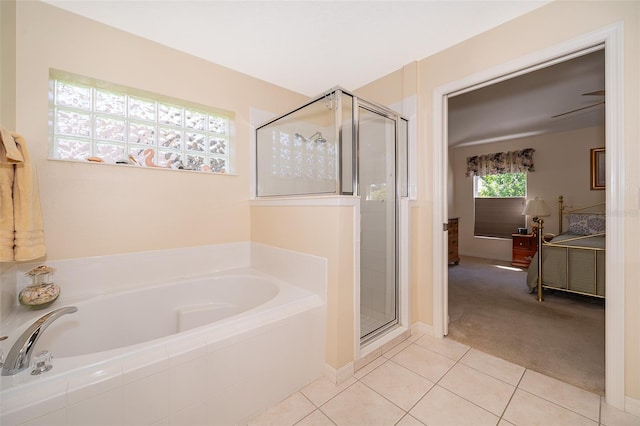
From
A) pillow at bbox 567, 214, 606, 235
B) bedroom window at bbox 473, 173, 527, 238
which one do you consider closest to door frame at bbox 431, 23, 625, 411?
pillow at bbox 567, 214, 606, 235

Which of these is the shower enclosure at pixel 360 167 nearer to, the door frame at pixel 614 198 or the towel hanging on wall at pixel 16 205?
the door frame at pixel 614 198

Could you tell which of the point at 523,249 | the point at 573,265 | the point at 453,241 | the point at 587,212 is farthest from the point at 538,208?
the point at 573,265

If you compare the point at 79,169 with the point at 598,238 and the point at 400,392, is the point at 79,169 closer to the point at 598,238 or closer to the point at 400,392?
the point at 400,392

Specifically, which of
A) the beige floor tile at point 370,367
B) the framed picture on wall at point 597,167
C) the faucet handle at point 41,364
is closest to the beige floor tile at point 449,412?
the beige floor tile at point 370,367

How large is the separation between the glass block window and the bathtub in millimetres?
1024

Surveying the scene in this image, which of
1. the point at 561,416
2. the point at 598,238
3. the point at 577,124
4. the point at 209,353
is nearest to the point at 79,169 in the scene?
the point at 209,353

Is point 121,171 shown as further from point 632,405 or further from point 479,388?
point 632,405

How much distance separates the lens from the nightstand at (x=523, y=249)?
449 cm

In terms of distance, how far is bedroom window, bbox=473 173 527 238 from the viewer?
5.00 metres

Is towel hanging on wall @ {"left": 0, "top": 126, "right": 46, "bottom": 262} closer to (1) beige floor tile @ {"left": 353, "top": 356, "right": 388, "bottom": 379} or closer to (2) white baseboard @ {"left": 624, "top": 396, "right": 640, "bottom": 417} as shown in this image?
(1) beige floor tile @ {"left": 353, "top": 356, "right": 388, "bottom": 379}

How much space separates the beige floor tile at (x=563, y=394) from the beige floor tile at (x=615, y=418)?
0.07 feet

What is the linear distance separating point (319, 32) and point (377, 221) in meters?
1.50

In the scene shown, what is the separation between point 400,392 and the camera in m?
1.52

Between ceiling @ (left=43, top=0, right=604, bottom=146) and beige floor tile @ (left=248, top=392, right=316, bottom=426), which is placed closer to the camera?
beige floor tile @ (left=248, top=392, right=316, bottom=426)
